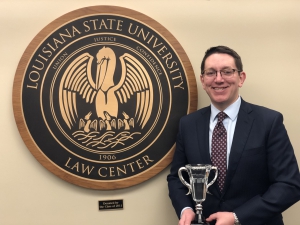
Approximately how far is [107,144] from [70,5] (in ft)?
2.86

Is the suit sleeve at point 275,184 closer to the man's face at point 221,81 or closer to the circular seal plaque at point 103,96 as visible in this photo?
the man's face at point 221,81

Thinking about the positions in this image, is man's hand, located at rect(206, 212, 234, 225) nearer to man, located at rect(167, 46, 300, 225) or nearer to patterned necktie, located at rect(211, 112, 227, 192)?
man, located at rect(167, 46, 300, 225)

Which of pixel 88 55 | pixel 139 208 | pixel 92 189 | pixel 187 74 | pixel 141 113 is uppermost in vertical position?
pixel 88 55

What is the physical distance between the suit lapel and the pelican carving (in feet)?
1.85

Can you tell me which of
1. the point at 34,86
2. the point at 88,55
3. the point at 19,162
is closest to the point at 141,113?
the point at 88,55

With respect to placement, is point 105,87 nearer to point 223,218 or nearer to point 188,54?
point 188,54

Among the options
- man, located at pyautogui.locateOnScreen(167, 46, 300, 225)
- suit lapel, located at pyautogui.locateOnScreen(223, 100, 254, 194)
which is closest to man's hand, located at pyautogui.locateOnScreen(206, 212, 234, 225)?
man, located at pyautogui.locateOnScreen(167, 46, 300, 225)

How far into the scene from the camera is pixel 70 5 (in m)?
2.18

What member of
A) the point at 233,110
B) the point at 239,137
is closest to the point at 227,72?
the point at 233,110

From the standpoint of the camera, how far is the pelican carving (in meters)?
2.15

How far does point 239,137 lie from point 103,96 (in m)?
0.84

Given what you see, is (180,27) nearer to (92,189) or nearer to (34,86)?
(34,86)

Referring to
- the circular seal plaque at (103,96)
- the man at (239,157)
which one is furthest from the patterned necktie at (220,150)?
the circular seal plaque at (103,96)

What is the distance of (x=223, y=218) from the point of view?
1.76 metres
